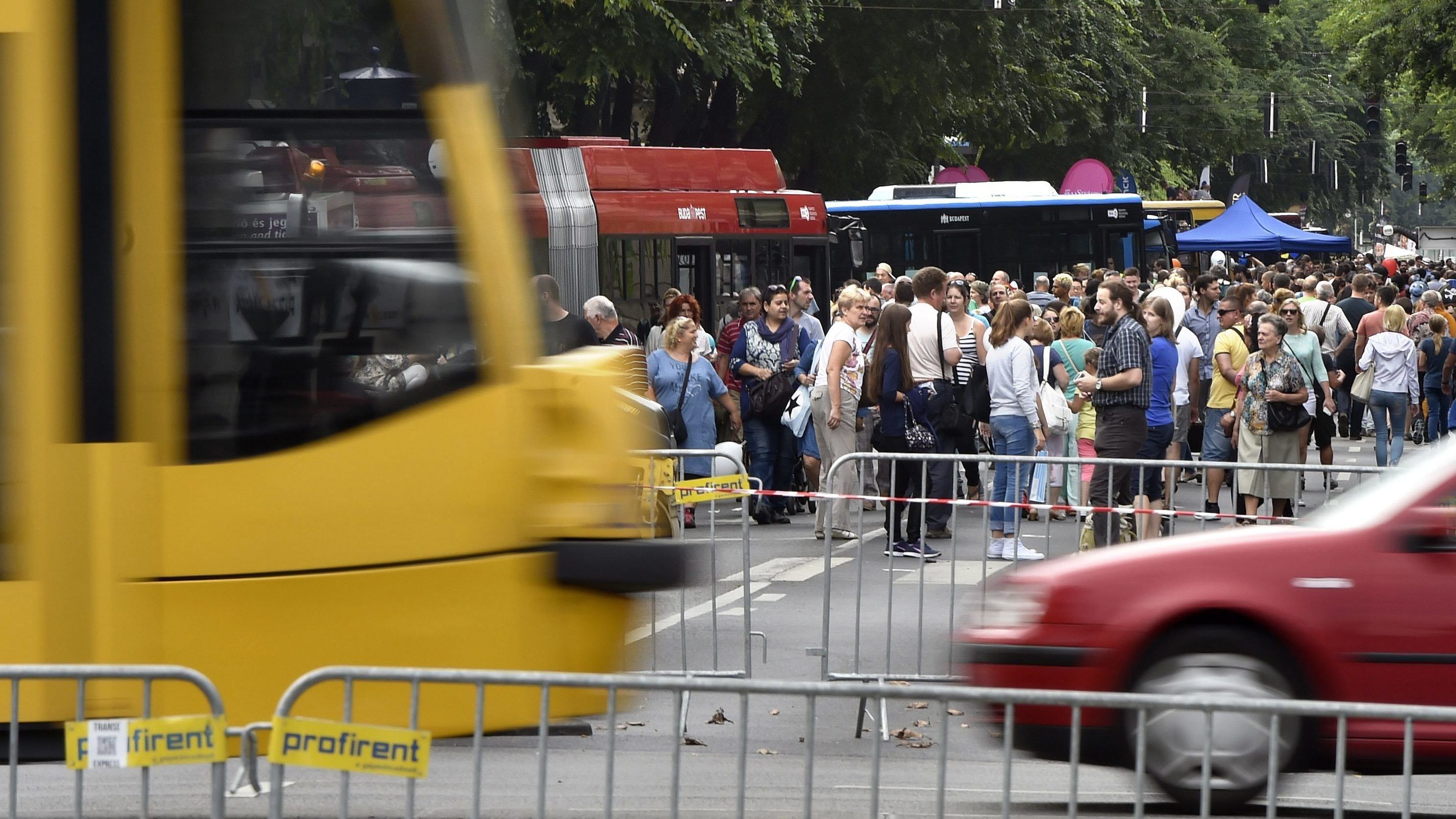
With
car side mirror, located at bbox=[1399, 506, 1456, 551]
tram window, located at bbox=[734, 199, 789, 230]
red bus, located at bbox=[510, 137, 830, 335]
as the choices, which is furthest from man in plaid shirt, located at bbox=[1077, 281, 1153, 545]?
tram window, located at bbox=[734, 199, 789, 230]

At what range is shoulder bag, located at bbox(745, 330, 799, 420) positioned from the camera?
47.1 ft

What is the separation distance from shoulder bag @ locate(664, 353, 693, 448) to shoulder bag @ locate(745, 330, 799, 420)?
4.34 ft

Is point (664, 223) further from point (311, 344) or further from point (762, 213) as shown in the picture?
point (311, 344)

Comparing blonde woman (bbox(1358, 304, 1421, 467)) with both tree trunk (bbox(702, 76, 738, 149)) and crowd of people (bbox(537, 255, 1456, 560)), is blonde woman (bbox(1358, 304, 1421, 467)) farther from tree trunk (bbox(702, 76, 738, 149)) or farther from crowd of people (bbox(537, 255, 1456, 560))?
tree trunk (bbox(702, 76, 738, 149))

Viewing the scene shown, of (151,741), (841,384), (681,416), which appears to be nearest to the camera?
(151,741)

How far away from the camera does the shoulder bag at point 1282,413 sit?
488 inches

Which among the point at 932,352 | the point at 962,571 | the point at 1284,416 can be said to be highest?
the point at 932,352

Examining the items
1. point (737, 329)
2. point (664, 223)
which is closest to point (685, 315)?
point (737, 329)

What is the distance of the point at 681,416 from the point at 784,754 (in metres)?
6.50

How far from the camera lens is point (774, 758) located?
670cm

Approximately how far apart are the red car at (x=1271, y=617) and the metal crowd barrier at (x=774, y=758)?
0.39 metres

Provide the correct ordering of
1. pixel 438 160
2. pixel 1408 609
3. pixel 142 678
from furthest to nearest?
1. pixel 1408 609
2. pixel 438 160
3. pixel 142 678

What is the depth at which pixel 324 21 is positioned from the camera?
4703mm

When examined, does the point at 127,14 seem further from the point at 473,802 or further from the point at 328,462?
the point at 473,802
